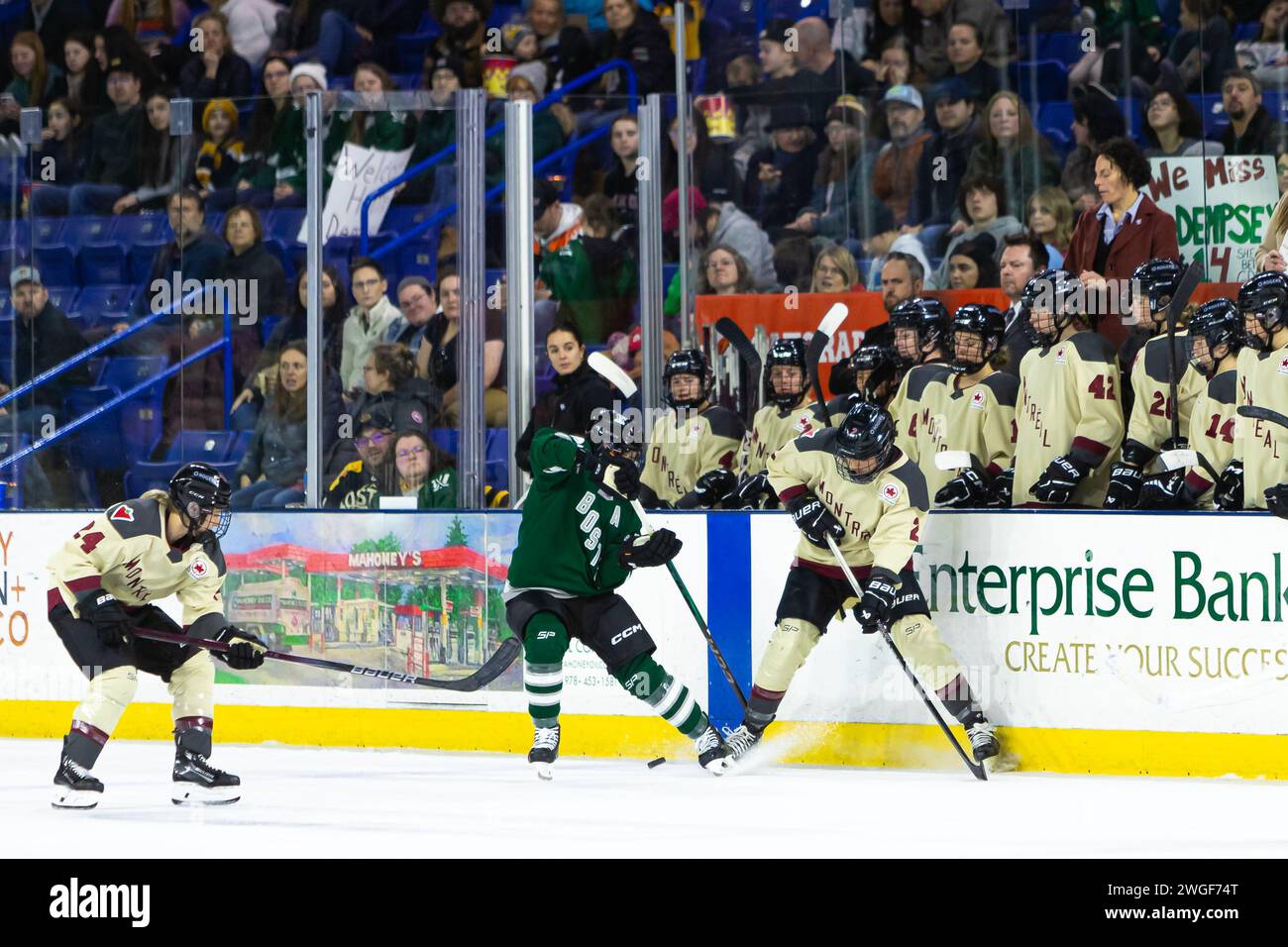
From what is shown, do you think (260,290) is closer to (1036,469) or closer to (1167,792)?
(1036,469)

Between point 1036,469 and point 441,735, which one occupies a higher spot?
point 1036,469

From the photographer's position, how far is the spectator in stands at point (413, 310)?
8.21 metres

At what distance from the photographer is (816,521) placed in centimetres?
716

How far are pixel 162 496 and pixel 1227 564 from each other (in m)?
3.53

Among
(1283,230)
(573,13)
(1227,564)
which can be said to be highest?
(573,13)

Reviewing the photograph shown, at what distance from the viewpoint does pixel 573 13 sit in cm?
1062

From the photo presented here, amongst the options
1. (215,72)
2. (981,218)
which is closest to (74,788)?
(981,218)

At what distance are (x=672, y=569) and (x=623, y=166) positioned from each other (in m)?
2.19

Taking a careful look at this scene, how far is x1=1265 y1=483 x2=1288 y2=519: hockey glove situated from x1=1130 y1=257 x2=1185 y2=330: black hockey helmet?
0.88 metres

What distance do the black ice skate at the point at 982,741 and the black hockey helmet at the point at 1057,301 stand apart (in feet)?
4.72

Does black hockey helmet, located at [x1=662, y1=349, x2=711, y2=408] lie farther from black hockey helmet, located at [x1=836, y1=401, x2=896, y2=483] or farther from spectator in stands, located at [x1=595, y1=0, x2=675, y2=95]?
spectator in stands, located at [x1=595, y1=0, x2=675, y2=95]

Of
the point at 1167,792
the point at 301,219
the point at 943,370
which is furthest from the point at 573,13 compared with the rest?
the point at 1167,792

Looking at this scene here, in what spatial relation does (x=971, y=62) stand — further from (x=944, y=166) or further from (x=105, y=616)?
(x=105, y=616)
